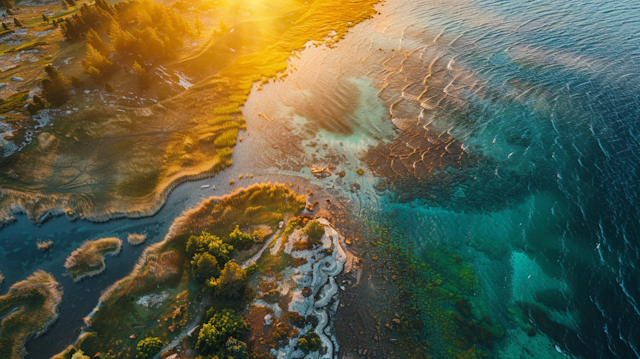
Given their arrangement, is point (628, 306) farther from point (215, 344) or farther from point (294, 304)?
point (215, 344)

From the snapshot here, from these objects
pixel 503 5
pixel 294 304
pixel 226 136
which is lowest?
pixel 294 304

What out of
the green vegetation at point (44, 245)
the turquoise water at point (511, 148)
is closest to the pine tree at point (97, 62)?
the turquoise water at point (511, 148)

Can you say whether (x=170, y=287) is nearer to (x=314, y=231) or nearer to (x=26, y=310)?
(x=26, y=310)

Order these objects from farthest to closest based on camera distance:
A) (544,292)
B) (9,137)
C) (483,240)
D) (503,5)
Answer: (503,5) < (9,137) < (483,240) < (544,292)

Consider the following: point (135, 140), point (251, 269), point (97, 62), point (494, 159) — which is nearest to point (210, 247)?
point (251, 269)

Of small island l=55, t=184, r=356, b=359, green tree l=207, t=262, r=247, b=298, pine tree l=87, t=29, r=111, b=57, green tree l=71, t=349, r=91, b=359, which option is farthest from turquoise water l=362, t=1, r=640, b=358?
pine tree l=87, t=29, r=111, b=57

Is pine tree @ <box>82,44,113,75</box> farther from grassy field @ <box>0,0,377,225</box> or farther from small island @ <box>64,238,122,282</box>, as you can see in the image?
small island @ <box>64,238,122,282</box>

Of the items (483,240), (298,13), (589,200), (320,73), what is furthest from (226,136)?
(298,13)
